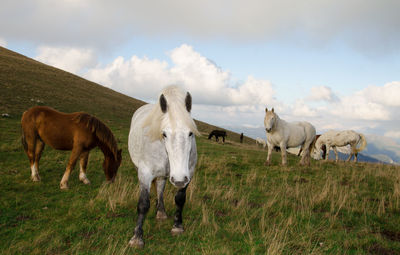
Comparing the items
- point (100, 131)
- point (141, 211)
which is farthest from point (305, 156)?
point (141, 211)

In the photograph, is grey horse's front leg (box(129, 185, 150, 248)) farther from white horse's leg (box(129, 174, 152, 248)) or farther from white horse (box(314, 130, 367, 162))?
white horse (box(314, 130, 367, 162))

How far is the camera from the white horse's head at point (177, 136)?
3.17 meters

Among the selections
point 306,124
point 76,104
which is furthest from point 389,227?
point 76,104

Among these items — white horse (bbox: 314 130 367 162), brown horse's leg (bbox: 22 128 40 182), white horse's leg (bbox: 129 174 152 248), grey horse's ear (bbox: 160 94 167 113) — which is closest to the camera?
grey horse's ear (bbox: 160 94 167 113)

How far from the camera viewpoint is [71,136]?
7406 millimetres

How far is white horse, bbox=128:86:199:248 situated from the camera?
10.6 feet

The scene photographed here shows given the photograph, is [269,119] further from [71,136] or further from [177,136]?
[177,136]

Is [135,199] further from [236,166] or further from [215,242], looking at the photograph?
[236,166]

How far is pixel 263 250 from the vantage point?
3990mm

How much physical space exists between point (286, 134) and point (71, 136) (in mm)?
9413

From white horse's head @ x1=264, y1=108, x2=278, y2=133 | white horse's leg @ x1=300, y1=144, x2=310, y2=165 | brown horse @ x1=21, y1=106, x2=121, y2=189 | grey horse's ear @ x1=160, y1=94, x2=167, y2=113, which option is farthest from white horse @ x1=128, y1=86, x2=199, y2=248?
white horse's leg @ x1=300, y1=144, x2=310, y2=165

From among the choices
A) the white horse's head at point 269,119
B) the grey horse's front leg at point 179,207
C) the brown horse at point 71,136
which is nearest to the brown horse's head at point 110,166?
the brown horse at point 71,136

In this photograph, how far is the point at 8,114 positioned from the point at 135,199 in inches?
737

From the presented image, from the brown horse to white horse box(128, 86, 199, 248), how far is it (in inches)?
119
